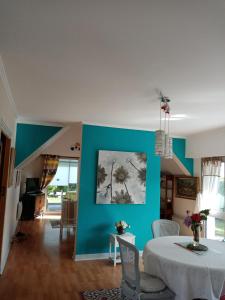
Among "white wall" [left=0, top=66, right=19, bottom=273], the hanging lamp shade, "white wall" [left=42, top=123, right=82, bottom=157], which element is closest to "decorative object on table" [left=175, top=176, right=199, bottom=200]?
the hanging lamp shade

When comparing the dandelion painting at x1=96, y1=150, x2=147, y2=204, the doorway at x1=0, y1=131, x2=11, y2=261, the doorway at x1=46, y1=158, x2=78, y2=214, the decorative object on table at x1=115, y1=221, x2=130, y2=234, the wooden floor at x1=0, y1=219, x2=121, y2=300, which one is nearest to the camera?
the wooden floor at x1=0, y1=219, x2=121, y2=300

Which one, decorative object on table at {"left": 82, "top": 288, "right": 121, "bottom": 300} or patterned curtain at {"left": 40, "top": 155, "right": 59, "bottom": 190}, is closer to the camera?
decorative object on table at {"left": 82, "top": 288, "right": 121, "bottom": 300}

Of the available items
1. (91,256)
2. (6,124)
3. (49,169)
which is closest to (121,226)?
(91,256)

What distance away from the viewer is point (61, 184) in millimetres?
9703

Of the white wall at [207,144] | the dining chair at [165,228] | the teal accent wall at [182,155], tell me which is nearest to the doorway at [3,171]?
the dining chair at [165,228]

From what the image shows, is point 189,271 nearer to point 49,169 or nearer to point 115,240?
point 115,240

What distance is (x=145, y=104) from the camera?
3.33 meters

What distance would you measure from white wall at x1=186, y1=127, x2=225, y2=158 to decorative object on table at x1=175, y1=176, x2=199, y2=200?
59 centimetres

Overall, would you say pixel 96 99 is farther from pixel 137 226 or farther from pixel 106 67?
pixel 137 226

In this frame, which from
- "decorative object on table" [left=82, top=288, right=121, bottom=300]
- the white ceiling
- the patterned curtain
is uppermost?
the white ceiling

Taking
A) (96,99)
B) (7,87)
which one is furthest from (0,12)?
(96,99)

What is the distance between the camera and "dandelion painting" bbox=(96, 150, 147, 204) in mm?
4625

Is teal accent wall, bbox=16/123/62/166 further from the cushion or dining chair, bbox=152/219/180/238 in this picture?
the cushion

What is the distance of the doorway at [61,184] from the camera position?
9.45 metres
